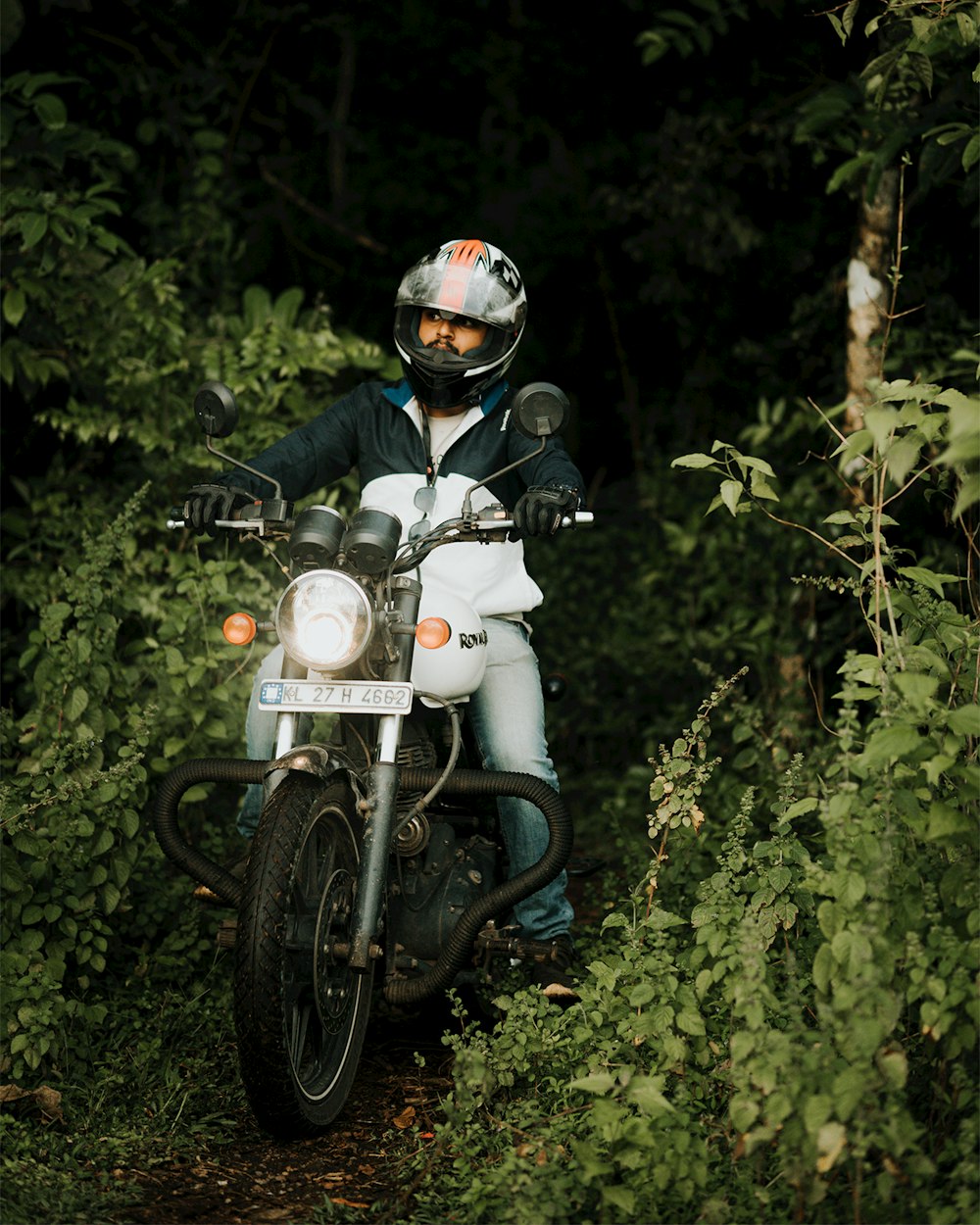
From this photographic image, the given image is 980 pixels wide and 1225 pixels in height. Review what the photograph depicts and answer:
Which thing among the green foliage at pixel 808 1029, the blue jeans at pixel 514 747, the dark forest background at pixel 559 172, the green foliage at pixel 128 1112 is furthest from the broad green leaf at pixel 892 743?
the dark forest background at pixel 559 172

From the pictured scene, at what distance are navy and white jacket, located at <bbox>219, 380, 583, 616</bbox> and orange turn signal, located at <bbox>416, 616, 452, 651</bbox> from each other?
544mm

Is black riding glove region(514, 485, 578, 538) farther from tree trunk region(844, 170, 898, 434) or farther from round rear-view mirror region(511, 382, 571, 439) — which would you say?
tree trunk region(844, 170, 898, 434)

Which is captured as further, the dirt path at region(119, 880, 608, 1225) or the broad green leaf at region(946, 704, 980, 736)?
the dirt path at region(119, 880, 608, 1225)

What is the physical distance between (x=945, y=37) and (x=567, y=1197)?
346 cm

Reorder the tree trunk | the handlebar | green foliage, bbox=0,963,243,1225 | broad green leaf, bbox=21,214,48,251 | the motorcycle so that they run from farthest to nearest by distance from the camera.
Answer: the tree trunk, broad green leaf, bbox=21,214,48,251, the handlebar, the motorcycle, green foliage, bbox=0,963,243,1225

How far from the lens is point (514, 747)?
4.29m

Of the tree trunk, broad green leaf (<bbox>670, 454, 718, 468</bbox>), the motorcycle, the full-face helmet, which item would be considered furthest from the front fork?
the tree trunk

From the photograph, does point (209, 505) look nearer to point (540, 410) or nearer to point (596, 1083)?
point (540, 410)

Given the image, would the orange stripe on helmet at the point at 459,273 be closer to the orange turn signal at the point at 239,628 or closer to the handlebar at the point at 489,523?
the handlebar at the point at 489,523

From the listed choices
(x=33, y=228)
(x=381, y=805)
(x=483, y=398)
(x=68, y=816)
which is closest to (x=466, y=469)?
(x=483, y=398)

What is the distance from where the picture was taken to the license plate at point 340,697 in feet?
12.0

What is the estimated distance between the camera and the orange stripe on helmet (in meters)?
4.43

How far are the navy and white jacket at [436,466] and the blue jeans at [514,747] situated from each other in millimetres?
172

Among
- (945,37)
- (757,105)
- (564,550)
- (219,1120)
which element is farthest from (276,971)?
(757,105)
